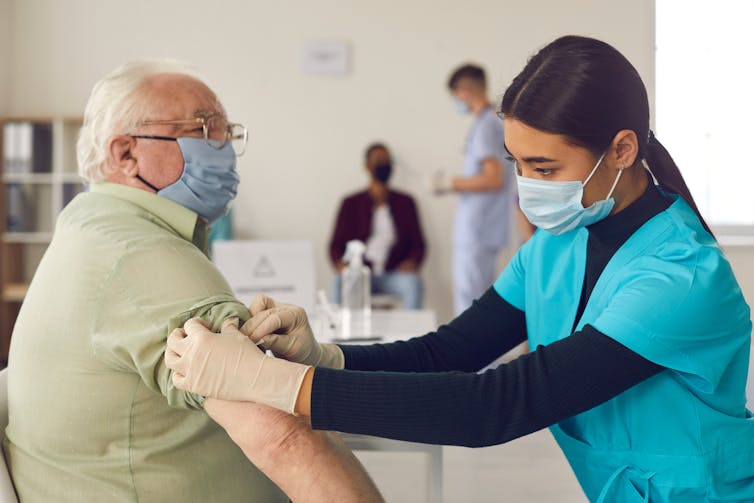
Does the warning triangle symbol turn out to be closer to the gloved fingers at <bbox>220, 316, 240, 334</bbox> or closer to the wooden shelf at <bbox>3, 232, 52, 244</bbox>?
the gloved fingers at <bbox>220, 316, 240, 334</bbox>

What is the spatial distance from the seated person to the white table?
79.0 inches

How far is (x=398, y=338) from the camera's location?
2188 millimetres

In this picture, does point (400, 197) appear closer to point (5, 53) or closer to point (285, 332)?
point (5, 53)

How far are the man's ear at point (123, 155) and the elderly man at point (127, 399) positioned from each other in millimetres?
140

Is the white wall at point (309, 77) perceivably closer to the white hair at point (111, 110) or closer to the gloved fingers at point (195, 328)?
the white hair at point (111, 110)

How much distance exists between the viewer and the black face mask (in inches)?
193

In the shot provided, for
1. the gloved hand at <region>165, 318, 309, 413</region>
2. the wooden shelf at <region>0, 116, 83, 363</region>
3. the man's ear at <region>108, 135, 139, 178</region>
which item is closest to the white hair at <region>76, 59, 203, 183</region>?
the man's ear at <region>108, 135, 139, 178</region>

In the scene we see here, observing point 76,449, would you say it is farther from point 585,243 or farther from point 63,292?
point 585,243

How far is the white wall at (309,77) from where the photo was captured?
512 cm

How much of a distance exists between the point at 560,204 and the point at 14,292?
14.6ft


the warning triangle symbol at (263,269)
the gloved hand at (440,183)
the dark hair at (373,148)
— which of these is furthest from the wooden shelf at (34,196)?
the warning triangle symbol at (263,269)

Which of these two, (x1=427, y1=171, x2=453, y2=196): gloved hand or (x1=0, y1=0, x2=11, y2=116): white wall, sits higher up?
(x1=0, y1=0, x2=11, y2=116): white wall

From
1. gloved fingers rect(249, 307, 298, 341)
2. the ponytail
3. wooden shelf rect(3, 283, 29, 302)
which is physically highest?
the ponytail

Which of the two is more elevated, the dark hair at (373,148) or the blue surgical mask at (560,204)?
the dark hair at (373,148)
